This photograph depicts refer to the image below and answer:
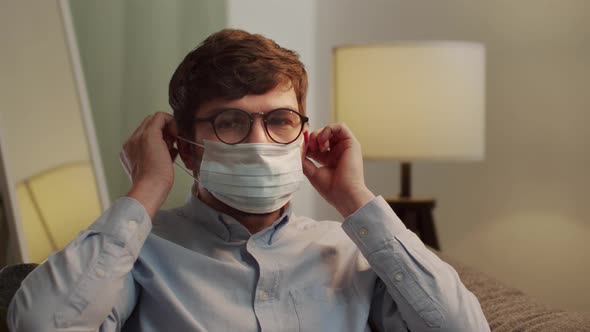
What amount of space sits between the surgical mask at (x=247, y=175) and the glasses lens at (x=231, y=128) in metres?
0.01

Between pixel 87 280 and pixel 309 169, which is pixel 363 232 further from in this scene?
pixel 87 280

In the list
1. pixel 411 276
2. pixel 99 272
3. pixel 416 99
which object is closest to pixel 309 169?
pixel 411 276

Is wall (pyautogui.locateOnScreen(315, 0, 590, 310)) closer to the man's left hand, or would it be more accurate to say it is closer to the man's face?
the man's left hand

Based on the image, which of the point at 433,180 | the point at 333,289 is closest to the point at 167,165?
the point at 333,289

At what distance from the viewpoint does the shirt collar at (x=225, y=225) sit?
1.19m

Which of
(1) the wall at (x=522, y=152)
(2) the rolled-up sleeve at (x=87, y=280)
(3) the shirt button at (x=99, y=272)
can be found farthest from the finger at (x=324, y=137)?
(1) the wall at (x=522, y=152)

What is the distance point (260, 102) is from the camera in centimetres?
117

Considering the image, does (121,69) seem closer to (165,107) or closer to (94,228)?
(165,107)

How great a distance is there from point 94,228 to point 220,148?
0.25 meters

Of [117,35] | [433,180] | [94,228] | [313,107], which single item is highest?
[117,35]

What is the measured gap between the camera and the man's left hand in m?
1.21

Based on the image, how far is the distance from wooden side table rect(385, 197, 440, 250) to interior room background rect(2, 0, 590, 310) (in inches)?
17.7

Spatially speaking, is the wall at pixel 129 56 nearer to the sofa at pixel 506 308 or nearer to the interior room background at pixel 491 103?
the interior room background at pixel 491 103

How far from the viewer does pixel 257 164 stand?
1174 mm
